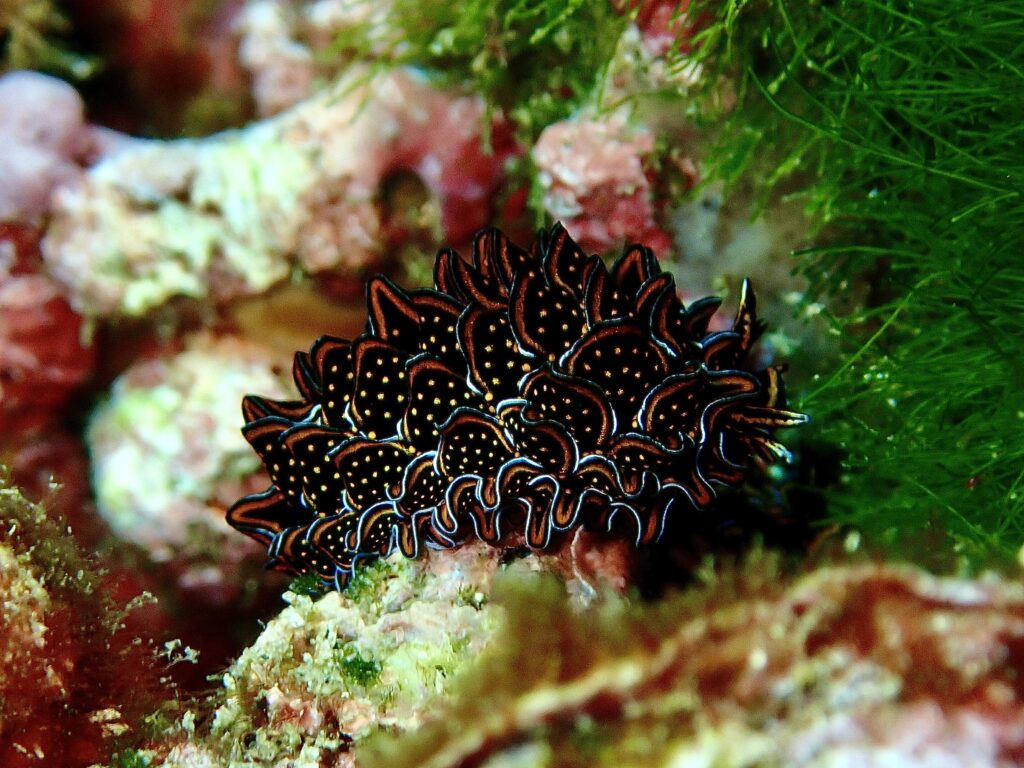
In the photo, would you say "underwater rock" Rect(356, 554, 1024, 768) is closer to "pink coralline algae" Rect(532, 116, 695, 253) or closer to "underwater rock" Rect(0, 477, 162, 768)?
"underwater rock" Rect(0, 477, 162, 768)

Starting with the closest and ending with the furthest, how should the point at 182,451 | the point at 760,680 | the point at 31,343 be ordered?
the point at 760,680, the point at 31,343, the point at 182,451

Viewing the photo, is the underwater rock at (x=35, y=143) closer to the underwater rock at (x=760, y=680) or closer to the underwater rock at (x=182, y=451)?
the underwater rock at (x=182, y=451)

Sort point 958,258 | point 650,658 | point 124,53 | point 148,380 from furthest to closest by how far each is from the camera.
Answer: point 124,53, point 148,380, point 958,258, point 650,658

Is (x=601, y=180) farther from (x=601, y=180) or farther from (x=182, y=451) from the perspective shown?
(x=182, y=451)

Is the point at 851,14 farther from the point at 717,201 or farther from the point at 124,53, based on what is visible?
the point at 124,53

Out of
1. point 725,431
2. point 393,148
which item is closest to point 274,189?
point 393,148

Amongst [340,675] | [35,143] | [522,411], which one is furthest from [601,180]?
[35,143]
